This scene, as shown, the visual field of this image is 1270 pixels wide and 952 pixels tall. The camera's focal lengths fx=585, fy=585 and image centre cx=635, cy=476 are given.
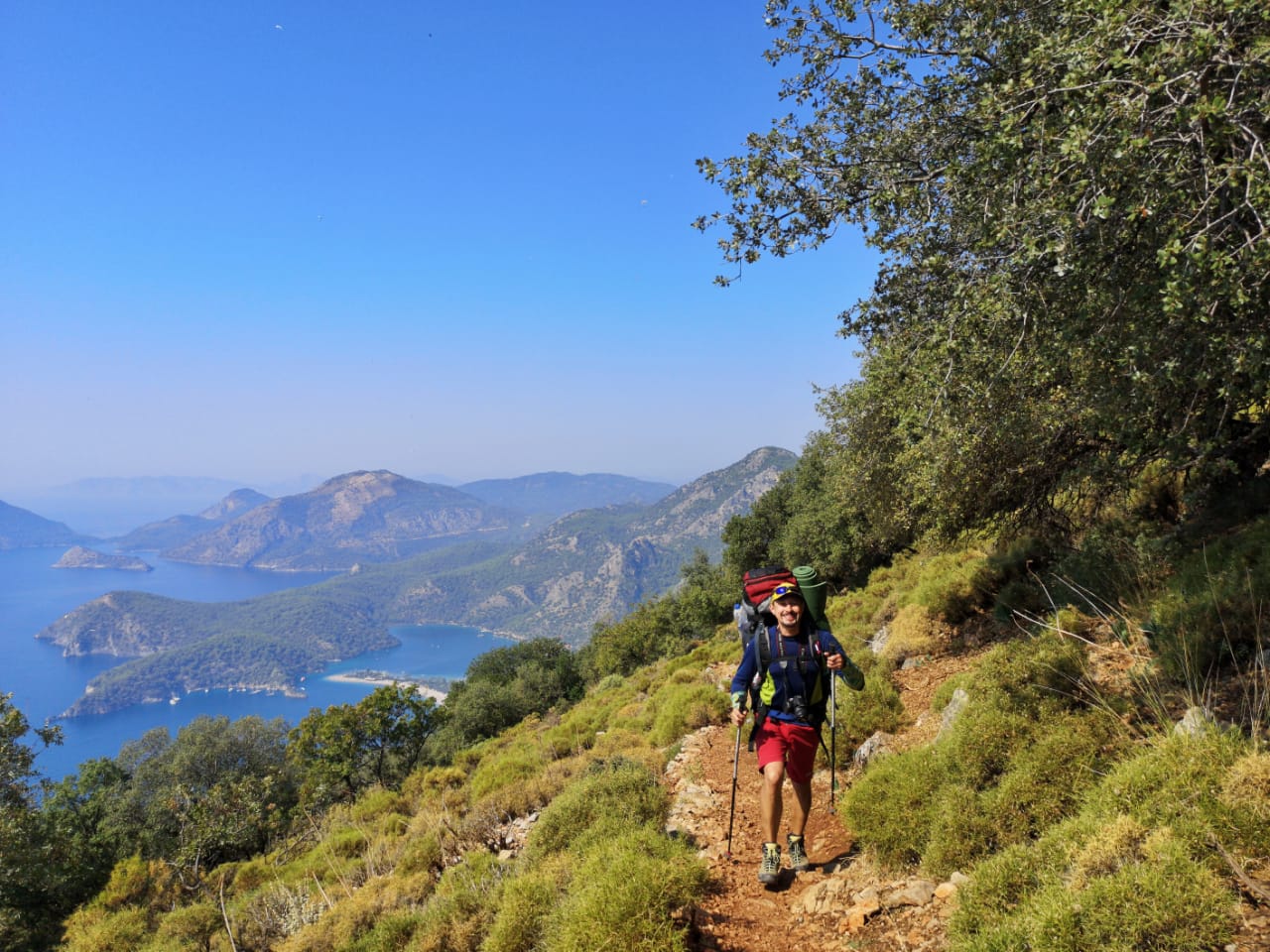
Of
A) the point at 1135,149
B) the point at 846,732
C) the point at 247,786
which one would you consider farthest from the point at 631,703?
the point at 247,786

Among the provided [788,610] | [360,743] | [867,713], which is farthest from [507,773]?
[360,743]

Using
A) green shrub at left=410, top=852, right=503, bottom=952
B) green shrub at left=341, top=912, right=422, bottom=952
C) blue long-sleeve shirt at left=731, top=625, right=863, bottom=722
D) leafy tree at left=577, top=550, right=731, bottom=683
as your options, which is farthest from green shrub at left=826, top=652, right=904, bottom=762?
leafy tree at left=577, top=550, right=731, bottom=683

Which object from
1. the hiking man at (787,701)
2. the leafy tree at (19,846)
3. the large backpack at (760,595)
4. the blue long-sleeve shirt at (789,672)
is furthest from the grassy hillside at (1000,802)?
the leafy tree at (19,846)

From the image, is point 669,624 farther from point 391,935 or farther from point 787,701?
point 787,701

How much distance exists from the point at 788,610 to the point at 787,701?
81 cm

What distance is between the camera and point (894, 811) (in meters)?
5.30

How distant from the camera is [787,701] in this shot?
528 centimetres

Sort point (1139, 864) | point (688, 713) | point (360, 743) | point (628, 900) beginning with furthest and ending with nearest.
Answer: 1. point (360, 743)
2. point (688, 713)
3. point (628, 900)
4. point (1139, 864)

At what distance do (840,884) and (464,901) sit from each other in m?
4.30

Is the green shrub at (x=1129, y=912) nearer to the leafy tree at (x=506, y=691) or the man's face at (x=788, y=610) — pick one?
the man's face at (x=788, y=610)

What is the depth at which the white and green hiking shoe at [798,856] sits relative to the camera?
5406 mm

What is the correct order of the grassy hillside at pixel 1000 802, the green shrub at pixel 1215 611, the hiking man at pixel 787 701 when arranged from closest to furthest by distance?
the grassy hillside at pixel 1000 802
the green shrub at pixel 1215 611
the hiking man at pixel 787 701

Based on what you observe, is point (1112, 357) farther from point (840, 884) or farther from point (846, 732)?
point (846, 732)

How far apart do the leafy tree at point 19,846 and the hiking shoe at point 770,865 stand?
27.4 metres
